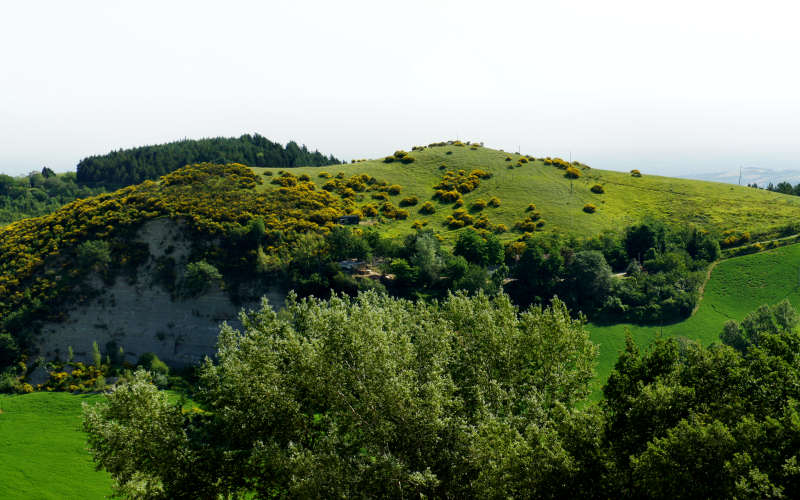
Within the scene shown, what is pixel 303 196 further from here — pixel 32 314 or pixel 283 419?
pixel 283 419

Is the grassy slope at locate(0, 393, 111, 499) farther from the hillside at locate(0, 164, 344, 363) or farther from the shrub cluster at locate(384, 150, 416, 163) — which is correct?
the shrub cluster at locate(384, 150, 416, 163)

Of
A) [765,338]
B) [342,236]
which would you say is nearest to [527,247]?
[342,236]

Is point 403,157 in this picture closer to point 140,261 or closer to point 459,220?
point 459,220

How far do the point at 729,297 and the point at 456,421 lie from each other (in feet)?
231

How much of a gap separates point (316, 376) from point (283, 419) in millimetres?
3658

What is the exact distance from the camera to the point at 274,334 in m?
29.9

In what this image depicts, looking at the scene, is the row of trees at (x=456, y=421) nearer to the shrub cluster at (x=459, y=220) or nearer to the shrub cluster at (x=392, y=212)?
the shrub cluster at (x=459, y=220)

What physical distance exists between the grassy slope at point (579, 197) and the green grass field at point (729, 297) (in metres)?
15.8

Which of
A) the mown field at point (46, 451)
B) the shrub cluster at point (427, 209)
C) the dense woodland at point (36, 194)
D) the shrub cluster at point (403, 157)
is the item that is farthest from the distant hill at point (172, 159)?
the mown field at point (46, 451)

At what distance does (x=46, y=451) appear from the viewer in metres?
43.3

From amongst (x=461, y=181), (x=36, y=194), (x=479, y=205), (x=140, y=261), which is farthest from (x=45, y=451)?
(x=36, y=194)

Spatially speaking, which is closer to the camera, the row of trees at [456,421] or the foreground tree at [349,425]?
the row of trees at [456,421]

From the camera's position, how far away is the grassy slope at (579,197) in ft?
319

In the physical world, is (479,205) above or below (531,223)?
above
